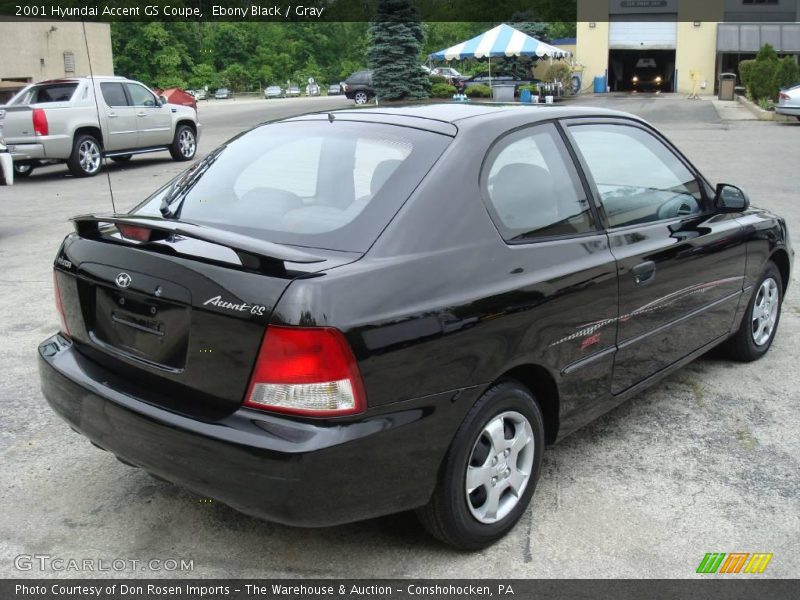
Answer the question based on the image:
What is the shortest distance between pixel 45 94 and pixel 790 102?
19313 millimetres

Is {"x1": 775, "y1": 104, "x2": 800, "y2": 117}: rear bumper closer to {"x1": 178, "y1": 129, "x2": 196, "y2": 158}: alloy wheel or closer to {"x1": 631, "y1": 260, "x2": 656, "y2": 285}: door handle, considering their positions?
{"x1": 178, "y1": 129, "x2": 196, "y2": 158}: alloy wheel

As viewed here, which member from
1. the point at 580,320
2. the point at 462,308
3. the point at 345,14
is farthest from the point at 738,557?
the point at 345,14

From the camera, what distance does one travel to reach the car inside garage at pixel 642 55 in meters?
49.5

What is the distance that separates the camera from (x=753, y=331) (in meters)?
5.08

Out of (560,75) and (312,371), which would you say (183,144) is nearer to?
(312,371)

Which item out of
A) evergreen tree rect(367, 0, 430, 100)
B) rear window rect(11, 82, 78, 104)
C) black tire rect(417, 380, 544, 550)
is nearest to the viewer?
black tire rect(417, 380, 544, 550)

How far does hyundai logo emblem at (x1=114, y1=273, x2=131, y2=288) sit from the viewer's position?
9.59 ft

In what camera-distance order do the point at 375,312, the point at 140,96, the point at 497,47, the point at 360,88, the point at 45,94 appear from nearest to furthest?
the point at 375,312 → the point at 45,94 → the point at 140,96 → the point at 497,47 → the point at 360,88

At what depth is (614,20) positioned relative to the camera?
49656 millimetres

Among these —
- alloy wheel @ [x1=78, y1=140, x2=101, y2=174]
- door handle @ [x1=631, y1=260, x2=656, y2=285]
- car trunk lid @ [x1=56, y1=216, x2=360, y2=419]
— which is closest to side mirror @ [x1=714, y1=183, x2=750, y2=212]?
door handle @ [x1=631, y1=260, x2=656, y2=285]

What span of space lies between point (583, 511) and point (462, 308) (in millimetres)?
1127

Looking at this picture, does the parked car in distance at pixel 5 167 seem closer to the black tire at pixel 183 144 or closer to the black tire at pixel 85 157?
the black tire at pixel 85 157

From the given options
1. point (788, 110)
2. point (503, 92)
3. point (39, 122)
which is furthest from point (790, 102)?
point (39, 122)

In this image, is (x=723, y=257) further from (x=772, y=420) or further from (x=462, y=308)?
(x=462, y=308)
